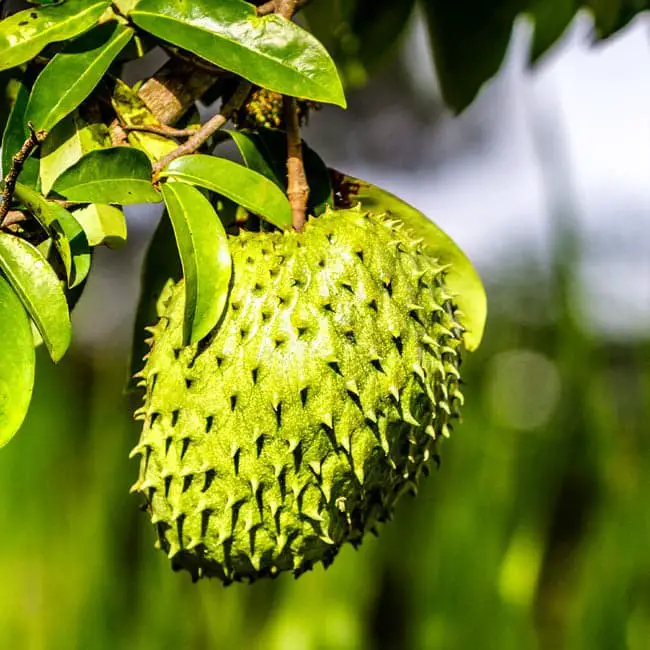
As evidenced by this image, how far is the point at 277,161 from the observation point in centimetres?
105

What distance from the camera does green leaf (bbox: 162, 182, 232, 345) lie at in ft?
2.81

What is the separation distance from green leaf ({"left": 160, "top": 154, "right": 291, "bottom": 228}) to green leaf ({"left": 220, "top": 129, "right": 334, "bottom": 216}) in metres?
0.07

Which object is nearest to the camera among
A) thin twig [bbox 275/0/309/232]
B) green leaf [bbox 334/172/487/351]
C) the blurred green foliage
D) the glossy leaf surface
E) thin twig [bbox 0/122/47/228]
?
thin twig [bbox 0/122/47/228]

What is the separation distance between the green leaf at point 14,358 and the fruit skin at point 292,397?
17 centimetres

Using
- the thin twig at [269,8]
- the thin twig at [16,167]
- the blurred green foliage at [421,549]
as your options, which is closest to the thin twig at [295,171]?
the thin twig at [269,8]

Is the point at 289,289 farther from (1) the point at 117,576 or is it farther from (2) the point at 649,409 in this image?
(2) the point at 649,409

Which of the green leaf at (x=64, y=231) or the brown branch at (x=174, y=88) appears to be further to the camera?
the brown branch at (x=174, y=88)

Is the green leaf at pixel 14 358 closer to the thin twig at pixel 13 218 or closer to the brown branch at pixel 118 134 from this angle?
the thin twig at pixel 13 218

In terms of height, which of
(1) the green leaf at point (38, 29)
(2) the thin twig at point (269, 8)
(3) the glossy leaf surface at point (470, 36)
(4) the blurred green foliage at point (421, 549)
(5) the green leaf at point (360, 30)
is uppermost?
(5) the green leaf at point (360, 30)

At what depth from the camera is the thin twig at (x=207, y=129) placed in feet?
2.98

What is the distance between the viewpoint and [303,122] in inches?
46.4

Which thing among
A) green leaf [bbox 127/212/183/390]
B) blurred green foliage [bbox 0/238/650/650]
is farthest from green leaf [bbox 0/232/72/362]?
blurred green foliage [bbox 0/238/650/650]

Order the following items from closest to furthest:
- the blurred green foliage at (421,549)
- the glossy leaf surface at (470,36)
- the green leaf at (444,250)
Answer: the green leaf at (444,250)
the glossy leaf surface at (470,36)
the blurred green foliage at (421,549)

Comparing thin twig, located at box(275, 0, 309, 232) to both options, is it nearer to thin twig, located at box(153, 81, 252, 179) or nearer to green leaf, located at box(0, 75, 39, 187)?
thin twig, located at box(153, 81, 252, 179)
